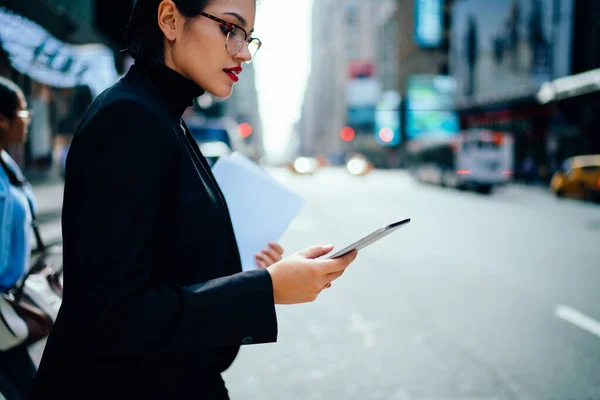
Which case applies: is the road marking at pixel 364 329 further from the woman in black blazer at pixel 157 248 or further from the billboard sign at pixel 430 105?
the billboard sign at pixel 430 105

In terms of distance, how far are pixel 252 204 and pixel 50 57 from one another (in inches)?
458

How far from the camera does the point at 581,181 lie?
2320 cm

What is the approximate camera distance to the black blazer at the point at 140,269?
1095mm

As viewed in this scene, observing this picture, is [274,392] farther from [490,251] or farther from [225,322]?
[490,251]

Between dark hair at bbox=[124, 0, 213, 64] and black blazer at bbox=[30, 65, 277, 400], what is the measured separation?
0.08m

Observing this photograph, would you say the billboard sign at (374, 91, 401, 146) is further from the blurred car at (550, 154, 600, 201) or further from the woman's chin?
the woman's chin

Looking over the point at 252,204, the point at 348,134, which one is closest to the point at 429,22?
the point at 348,134

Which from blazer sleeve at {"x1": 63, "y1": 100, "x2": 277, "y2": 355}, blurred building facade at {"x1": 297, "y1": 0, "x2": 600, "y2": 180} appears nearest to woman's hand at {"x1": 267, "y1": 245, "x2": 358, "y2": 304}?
blazer sleeve at {"x1": 63, "y1": 100, "x2": 277, "y2": 355}

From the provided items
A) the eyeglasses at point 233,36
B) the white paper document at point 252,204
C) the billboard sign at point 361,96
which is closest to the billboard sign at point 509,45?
the white paper document at point 252,204

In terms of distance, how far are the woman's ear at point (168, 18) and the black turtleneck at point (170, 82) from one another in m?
0.08

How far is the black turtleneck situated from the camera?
1333 millimetres

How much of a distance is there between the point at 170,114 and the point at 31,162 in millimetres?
13598

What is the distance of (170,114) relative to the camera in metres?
1.29

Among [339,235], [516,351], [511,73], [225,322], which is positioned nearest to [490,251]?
[339,235]
